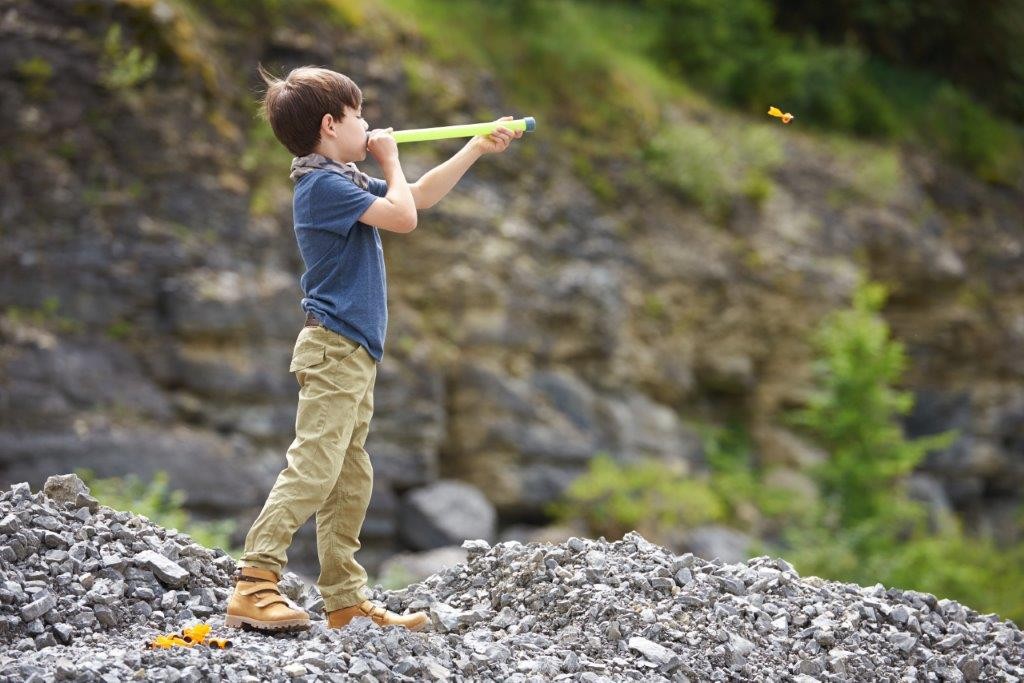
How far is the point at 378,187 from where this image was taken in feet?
14.4

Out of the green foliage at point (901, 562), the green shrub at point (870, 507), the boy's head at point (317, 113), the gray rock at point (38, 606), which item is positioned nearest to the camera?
the gray rock at point (38, 606)

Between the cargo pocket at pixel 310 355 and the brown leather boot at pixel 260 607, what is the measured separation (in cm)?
71

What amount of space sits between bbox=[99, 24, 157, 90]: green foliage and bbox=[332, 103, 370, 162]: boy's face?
8.71 m

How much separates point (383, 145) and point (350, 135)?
12cm

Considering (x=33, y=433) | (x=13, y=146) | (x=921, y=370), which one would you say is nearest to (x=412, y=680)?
(x=33, y=433)

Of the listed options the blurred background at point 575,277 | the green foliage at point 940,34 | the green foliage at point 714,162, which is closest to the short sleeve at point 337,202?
the blurred background at point 575,277

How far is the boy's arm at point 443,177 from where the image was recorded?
4.27 m

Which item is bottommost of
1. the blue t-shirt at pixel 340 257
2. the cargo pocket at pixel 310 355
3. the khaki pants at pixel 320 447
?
the khaki pants at pixel 320 447

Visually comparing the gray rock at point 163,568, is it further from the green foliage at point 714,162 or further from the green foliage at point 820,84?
the green foliage at point 820,84

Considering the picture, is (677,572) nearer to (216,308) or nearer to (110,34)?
(216,308)

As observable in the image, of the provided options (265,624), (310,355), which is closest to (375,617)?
(265,624)

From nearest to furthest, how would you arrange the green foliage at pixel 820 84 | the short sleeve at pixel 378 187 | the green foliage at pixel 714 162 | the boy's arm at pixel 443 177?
the boy's arm at pixel 443 177
the short sleeve at pixel 378 187
the green foliage at pixel 714 162
the green foliage at pixel 820 84

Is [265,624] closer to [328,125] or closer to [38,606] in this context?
[38,606]

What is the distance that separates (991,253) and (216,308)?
13.3m
